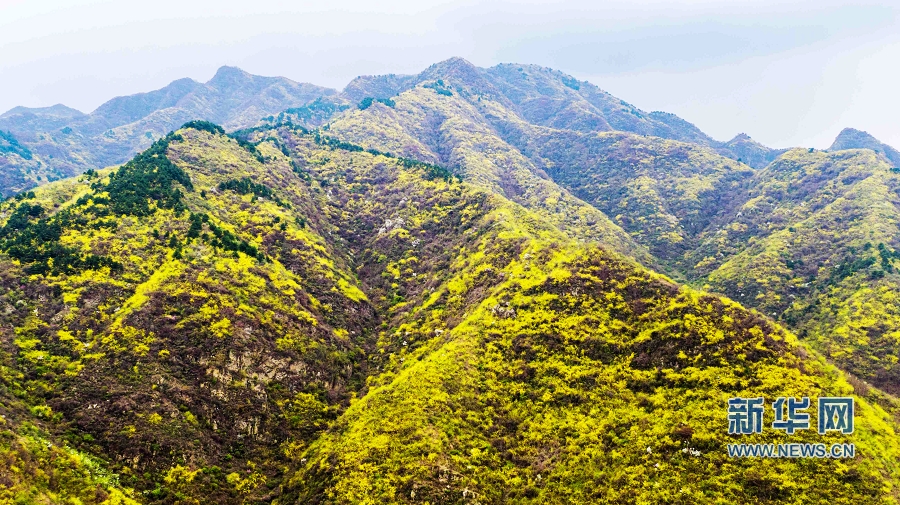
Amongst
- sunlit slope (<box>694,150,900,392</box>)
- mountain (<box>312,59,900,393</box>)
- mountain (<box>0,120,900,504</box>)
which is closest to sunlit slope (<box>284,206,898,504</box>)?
mountain (<box>0,120,900,504</box>)

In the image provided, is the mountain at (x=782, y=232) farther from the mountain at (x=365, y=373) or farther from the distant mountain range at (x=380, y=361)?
Answer: the mountain at (x=365, y=373)

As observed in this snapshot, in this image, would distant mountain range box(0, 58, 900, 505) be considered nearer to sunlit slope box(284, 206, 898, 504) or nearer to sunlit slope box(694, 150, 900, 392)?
sunlit slope box(284, 206, 898, 504)

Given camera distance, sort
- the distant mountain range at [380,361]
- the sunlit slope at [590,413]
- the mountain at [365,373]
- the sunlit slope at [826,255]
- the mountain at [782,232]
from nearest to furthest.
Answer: the sunlit slope at [590,413]
the distant mountain range at [380,361]
the mountain at [365,373]
the sunlit slope at [826,255]
the mountain at [782,232]

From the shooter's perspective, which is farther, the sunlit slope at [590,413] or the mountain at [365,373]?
the mountain at [365,373]

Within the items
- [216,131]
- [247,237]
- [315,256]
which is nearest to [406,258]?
[315,256]

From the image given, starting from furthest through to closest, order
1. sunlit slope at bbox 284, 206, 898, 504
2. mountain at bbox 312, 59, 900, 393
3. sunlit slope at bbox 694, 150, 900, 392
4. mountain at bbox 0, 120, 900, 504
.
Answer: mountain at bbox 312, 59, 900, 393
sunlit slope at bbox 694, 150, 900, 392
mountain at bbox 0, 120, 900, 504
sunlit slope at bbox 284, 206, 898, 504

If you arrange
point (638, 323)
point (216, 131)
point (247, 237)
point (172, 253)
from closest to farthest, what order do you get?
point (638, 323), point (172, 253), point (247, 237), point (216, 131)

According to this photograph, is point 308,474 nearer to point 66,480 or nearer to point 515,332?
point 66,480

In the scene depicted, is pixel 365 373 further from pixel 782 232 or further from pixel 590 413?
pixel 782 232

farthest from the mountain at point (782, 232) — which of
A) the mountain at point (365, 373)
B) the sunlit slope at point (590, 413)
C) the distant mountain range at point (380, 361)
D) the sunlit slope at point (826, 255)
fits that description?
the sunlit slope at point (590, 413)
